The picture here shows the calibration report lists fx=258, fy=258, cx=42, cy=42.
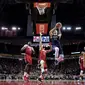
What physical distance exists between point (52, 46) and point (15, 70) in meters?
19.3

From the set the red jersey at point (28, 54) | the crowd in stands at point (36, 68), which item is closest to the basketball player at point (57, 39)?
the red jersey at point (28, 54)

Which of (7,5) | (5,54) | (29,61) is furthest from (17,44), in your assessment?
(29,61)

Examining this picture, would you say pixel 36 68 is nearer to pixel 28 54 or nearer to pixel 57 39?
pixel 28 54

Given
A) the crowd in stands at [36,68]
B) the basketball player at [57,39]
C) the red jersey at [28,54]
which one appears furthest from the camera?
the crowd in stands at [36,68]

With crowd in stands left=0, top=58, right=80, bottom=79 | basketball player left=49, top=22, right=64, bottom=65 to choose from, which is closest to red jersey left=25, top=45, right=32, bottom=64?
basketball player left=49, top=22, right=64, bottom=65

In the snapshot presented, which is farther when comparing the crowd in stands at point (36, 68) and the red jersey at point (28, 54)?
the crowd in stands at point (36, 68)

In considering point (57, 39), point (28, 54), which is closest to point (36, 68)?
point (28, 54)

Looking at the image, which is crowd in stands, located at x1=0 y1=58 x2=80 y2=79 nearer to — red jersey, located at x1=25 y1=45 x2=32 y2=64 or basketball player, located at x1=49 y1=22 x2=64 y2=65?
red jersey, located at x1=25 y1=45 x2=32 y2=64

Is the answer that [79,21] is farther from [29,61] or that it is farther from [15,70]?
[29,61]

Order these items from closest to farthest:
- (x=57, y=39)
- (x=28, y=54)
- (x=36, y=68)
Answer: (x=57, y=39)
(x=28, y=54)
(x=36, y=68)

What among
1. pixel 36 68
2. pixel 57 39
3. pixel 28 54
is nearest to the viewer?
pixel 57 39

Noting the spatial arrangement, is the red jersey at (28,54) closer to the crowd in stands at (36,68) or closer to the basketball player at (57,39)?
the basketball player at (57,39)

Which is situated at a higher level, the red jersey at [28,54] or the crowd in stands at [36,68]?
the red jersey at [28,54]

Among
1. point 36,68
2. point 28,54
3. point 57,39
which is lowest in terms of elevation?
point 36,68
